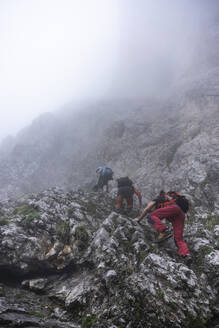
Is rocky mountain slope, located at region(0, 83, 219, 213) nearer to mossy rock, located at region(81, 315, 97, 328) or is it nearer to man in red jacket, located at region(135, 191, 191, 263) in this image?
man in red jacket, located at region(135, 191, 191, 263)

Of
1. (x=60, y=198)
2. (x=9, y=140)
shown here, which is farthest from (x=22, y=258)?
(x=9, y=140)

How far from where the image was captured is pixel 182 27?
55094 millimetres

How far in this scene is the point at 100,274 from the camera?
7.27 metres

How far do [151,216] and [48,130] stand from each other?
40.6 meters

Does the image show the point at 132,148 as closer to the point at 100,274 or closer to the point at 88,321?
the point at 100,274

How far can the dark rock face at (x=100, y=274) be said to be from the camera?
218 inches

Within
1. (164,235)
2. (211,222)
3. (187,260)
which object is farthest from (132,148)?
(187,260)

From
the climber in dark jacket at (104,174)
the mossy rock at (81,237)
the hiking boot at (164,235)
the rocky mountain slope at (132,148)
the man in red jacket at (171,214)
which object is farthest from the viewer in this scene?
the rocky mountain slope at (132,148)

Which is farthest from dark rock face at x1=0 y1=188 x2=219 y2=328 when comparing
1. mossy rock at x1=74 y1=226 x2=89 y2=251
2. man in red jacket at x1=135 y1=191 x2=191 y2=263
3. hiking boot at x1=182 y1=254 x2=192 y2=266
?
man in red jacket at x1=135 y1=191 x2=191 y2=263

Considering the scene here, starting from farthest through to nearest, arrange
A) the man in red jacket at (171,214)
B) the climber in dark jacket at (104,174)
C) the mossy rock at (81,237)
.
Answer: the climber in dark jacket at (104,174), the mossy rock at (81,237), the man in red jacket at (171,214)

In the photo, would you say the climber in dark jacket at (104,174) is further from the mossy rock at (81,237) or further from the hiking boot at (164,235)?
the hiking boot at (164,235)

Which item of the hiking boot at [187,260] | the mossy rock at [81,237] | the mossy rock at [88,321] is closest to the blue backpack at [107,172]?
the mossy rock at [81,237]

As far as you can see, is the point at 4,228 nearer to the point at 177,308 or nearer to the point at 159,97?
the point at 177,308

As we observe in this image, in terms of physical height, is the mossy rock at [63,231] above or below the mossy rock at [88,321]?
below
